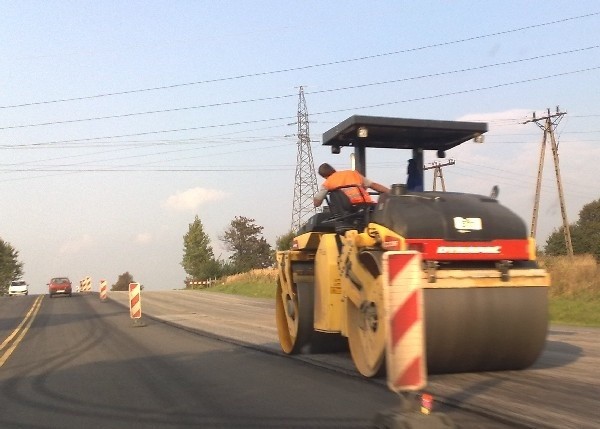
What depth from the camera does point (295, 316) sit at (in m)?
10.5

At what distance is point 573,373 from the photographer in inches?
319

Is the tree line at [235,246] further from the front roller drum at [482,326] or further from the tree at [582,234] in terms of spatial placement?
the front roller drum at [482,326]

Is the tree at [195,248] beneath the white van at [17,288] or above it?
above

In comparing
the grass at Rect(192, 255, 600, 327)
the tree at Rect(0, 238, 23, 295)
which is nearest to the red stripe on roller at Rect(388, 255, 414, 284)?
the grass at Rect(192, 255, 600, 327)

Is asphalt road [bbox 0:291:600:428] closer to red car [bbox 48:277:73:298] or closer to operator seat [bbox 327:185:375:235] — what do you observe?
operator seat [bbox 327:185:375:235]

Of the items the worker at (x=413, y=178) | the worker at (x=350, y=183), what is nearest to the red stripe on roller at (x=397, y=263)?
the worker at (x=350, y=183)

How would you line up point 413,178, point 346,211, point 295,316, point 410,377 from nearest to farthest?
1. point 410,377
2. point 346,211
3. point 413,178
4. point 295,316

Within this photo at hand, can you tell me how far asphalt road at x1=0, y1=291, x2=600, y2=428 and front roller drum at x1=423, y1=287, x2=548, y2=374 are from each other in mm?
263

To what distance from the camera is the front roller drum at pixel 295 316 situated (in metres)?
10.2

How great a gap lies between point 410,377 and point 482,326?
7.84ft

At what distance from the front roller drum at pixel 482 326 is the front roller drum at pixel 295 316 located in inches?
109

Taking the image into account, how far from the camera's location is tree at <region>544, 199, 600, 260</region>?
76.6 meters

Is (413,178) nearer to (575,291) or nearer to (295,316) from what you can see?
(295,316)

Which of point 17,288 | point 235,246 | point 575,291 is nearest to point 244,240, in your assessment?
point 235,246
